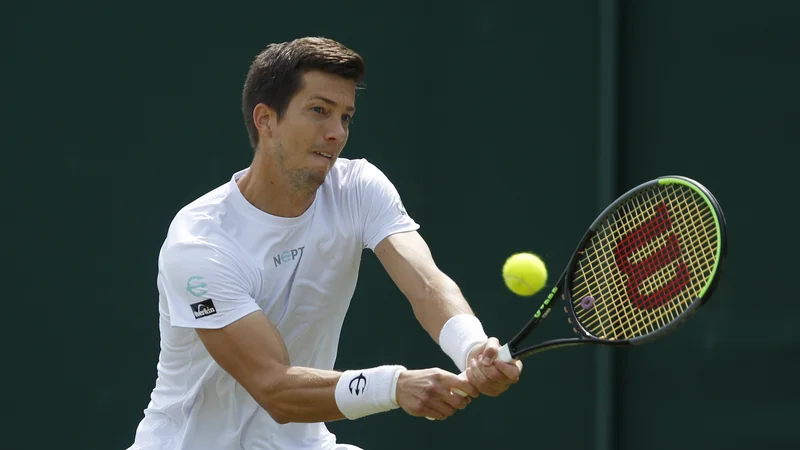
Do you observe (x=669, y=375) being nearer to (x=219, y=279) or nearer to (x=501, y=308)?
(x=501, y=308)

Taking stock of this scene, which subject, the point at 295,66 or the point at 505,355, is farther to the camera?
the point at 295,66

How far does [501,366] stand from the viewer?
2902 millimetres

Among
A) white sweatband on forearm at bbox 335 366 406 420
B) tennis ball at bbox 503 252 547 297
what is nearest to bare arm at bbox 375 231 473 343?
tennis ball at bbox 503 252 547 297

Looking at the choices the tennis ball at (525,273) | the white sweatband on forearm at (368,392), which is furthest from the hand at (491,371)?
the tennis ball at (525,273)

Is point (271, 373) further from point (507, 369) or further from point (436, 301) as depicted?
point (507, 369)

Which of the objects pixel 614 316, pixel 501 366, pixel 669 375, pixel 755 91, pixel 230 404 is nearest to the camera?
pixel 501 366

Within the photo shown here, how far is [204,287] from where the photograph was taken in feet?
10.5

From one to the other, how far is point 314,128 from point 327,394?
81 centimetres

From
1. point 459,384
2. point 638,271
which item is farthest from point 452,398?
point 638,271

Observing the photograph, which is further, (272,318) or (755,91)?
(755,91)

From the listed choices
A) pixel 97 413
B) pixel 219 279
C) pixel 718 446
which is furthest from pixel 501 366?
pixel 97 413

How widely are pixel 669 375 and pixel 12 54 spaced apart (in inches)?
117

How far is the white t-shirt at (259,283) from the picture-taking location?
11.1ft

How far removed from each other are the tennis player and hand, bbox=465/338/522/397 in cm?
19
